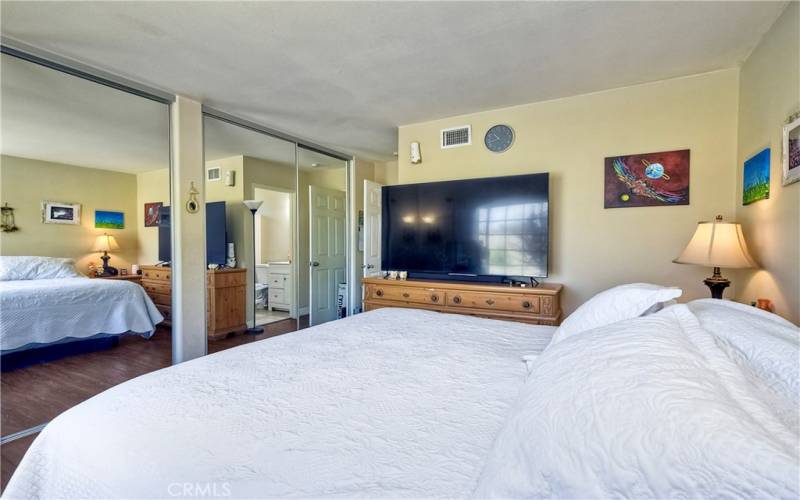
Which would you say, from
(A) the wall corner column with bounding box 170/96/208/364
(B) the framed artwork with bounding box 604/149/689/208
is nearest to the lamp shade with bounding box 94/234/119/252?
(A) the wall corner column with bounding box 170/96/208/364

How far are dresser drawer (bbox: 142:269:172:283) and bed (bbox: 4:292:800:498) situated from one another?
2.04 meters

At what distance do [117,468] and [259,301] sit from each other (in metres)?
3.35

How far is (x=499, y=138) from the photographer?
11.4 feet

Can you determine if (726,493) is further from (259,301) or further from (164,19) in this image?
(259,301)

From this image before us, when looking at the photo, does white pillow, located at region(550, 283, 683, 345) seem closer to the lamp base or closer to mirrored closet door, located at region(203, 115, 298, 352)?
the lamp base

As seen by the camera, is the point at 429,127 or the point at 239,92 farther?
the point at 429,127

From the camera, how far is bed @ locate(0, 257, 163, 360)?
2186 millimetres

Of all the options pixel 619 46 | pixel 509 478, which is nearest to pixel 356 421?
pixel 509 478

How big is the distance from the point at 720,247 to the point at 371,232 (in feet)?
10.3

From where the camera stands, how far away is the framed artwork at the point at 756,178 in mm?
2100

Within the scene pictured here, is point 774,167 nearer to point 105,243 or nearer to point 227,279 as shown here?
point 227,279

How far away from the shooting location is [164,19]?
2021 millimetres

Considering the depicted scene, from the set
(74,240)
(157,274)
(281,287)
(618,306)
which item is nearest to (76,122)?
(74,240)

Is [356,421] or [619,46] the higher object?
[619,46]
